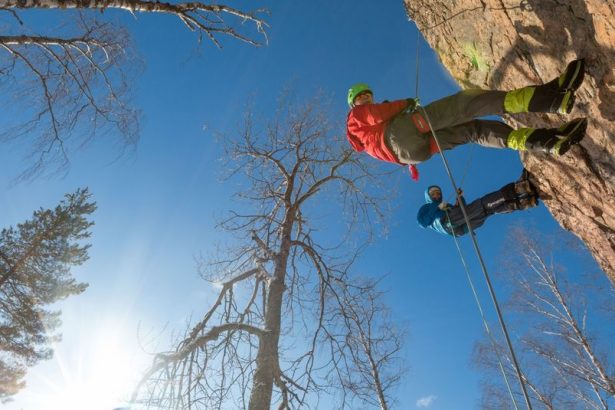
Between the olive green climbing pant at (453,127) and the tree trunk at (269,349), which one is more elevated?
the olive green climbing pant at (453,127)

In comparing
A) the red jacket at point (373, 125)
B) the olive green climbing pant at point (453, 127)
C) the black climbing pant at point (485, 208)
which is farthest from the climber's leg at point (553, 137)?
the black climbing pant at point (485, 208)

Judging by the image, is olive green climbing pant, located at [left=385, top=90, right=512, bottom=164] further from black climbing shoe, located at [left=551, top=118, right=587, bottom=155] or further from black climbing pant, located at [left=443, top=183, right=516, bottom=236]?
black climbing pant, located at [left=443, top=183, right=516, bottom=236]

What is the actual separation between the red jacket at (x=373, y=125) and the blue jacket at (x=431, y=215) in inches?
65.3

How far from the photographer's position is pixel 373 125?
13.0ft

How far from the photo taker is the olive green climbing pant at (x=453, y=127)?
3486mm

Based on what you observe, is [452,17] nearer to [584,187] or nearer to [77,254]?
[584,187]

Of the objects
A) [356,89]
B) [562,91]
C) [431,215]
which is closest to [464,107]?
[562,91]

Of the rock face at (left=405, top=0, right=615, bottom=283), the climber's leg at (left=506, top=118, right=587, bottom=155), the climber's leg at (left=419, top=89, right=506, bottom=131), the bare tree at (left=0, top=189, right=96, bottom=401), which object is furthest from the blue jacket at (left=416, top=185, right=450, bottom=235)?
the bare tree at (left=0, top=189, right=96, bottom=401)

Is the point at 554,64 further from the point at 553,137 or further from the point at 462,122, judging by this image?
the point at 462,122

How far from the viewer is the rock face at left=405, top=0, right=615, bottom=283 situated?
2.97 metres

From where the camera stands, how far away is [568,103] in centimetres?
296

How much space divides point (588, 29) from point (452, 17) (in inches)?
61.0

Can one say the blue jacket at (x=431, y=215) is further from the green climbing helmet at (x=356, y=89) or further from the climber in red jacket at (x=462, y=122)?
the green climbing helmet at (x=356, y=89)

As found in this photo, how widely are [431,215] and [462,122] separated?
7.12 ft
